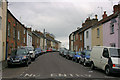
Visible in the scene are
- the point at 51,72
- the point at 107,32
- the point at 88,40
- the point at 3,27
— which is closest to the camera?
the point at 51,72

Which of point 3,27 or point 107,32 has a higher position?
point 3,27

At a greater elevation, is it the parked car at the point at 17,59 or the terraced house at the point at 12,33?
the terraced house at the point at 12,33

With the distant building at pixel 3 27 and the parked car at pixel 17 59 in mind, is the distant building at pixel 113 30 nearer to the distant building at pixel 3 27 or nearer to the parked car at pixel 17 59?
the parked car at pixel 17 59

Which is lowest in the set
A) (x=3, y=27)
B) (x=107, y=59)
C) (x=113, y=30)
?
(x=107, y=59)

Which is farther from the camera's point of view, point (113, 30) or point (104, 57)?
point (113, 30)

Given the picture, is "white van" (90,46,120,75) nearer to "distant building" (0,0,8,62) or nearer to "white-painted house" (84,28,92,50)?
"distant building" (0,0,8,62)

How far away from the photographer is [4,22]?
21.0 meters

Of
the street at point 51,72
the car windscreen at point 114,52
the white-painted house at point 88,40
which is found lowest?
the street at point 51,72

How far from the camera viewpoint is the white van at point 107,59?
10.7 m

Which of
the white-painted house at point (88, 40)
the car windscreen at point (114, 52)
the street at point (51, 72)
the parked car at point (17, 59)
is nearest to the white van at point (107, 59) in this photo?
the car windscreen at point (114, 52)

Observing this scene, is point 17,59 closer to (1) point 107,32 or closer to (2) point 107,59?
(2) point 107,59

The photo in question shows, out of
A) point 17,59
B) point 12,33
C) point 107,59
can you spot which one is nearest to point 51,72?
point 107,59

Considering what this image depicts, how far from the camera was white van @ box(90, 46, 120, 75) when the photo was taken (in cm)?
1073

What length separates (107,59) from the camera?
11.4 metres
